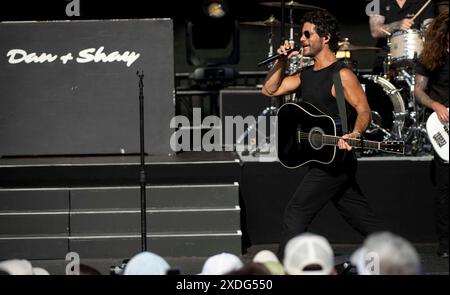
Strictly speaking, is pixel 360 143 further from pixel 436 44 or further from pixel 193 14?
pixel 193 14

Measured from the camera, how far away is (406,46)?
9.01m

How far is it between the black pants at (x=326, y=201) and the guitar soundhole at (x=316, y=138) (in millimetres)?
172

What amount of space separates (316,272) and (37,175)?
4286mm

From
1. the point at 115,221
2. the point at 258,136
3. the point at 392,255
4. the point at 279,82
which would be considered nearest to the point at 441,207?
the point at 279,82

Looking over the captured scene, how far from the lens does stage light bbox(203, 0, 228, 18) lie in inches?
450

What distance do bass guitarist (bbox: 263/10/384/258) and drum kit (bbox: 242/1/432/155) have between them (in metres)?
2.14

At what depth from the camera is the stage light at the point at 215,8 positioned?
1143 cm

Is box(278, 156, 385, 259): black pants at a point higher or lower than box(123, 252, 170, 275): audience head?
higher

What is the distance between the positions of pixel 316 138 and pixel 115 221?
6.92 ft

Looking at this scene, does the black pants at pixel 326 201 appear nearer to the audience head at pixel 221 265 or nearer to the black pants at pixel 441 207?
the black pants at pixel 441 207

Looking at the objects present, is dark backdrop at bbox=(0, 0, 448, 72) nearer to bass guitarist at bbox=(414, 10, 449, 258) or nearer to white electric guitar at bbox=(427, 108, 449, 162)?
bass guitarist at bbox=(414, 10, 449, 258)

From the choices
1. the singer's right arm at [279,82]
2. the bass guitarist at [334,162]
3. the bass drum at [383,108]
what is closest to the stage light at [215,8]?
the bass drum at [383,108]

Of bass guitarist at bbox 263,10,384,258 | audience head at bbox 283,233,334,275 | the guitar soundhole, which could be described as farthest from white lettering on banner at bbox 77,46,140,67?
audience head at bbox 283,233,334,275
